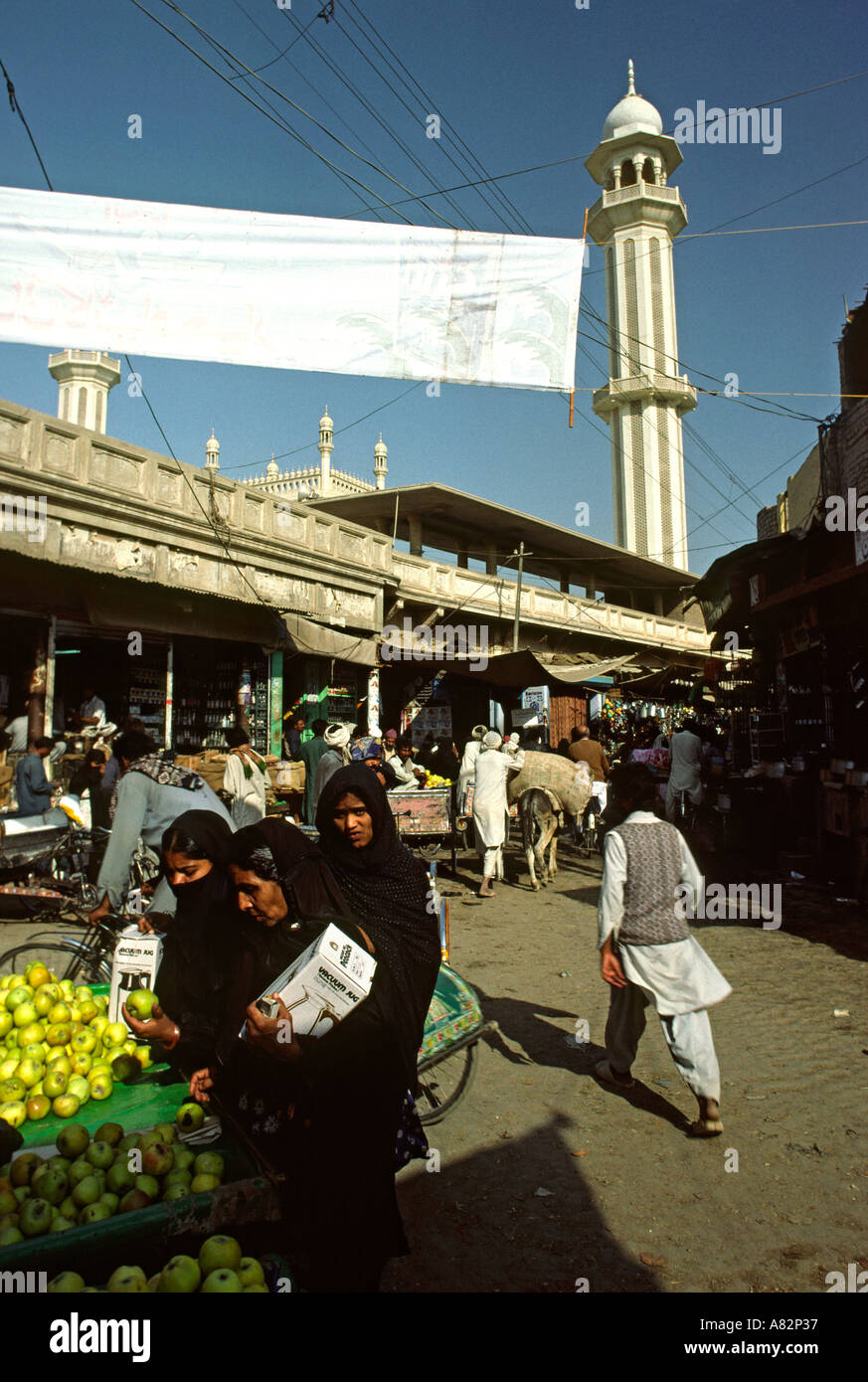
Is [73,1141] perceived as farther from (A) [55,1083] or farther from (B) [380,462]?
(B) [380,462]

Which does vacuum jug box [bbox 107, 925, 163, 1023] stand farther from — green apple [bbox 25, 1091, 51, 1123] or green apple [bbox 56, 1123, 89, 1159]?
green apple [bbox 56, 1123, 89, 1159]

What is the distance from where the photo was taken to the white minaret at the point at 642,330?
46531mm

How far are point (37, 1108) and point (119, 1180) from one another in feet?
2.17

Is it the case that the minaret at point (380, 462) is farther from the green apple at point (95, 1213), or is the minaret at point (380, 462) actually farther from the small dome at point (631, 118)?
the green apple at point (95, 1213)

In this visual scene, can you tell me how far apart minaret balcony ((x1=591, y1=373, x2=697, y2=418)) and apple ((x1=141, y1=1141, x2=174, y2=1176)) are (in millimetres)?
46390

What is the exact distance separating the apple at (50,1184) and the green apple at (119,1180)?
13 cm

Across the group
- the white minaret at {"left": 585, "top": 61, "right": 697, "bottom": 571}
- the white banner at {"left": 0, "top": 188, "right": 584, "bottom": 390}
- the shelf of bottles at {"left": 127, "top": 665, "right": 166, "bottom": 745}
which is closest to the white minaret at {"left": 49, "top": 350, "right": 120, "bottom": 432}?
the white minaret at {"left": 585, "top": 61, "right": 697, "bottom": 571}

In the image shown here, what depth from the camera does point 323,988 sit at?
217cm

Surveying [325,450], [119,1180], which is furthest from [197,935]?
[325,450]

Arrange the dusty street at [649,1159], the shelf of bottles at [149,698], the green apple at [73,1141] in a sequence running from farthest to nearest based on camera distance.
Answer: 1. the shelf of bottles at [149,698]
2. the dusty street at [649,1159]
3. the green apple at [73,1141]

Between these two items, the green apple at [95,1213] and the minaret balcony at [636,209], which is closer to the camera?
the green apple at [95,1213]

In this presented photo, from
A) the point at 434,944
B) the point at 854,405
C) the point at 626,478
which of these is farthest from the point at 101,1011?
the point at 626,478

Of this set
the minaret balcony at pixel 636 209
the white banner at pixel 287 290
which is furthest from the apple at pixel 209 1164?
the minaret balcony at pixel 636 209

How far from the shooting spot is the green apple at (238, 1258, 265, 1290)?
2002 millimetres
